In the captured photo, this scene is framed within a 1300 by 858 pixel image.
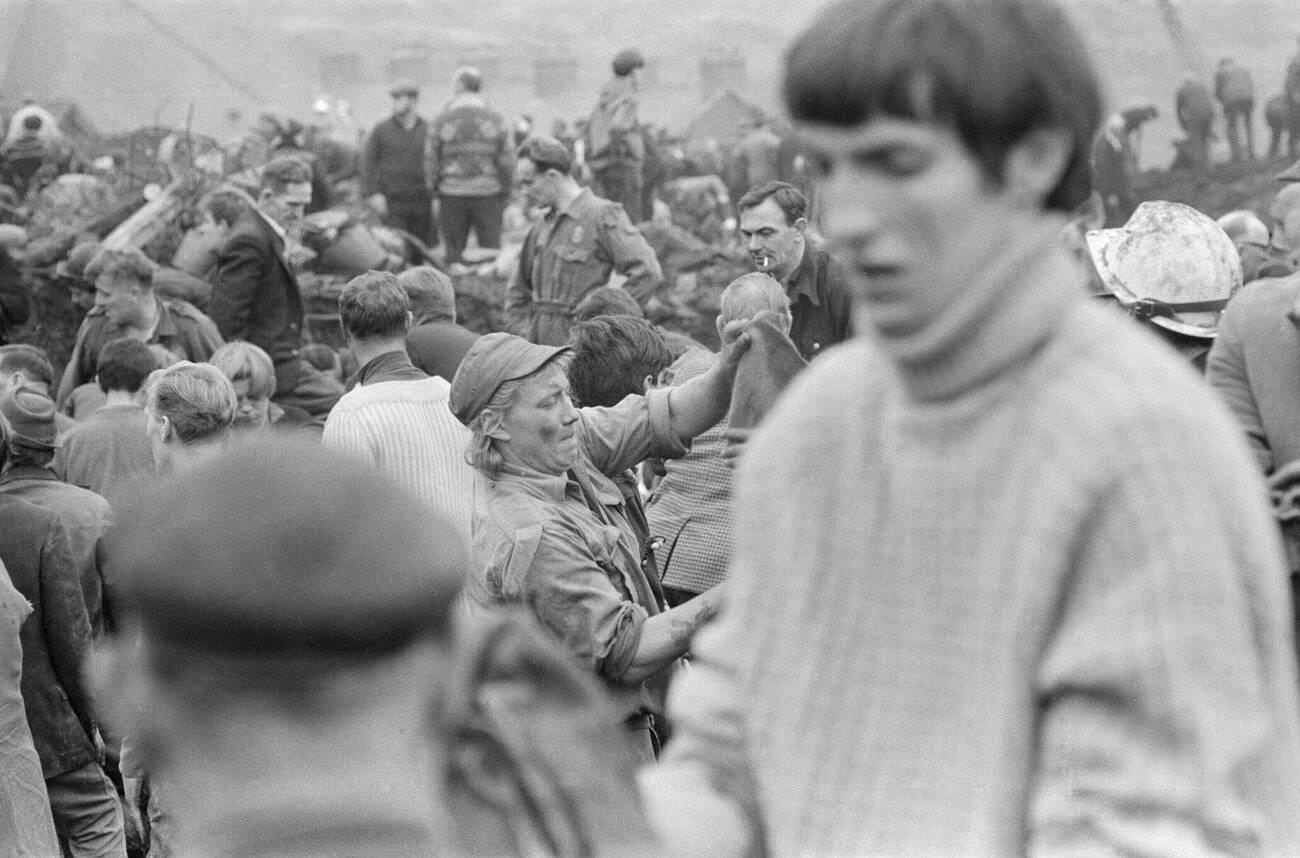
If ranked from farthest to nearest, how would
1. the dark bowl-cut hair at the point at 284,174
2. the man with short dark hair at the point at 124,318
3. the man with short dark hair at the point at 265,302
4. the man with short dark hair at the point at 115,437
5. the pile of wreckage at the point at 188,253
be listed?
the pile of wreckage at the point at 188,253
the dark bowl-cut hair at the point at 284,174
the man with short dark hair at the point at 265,302
the man with short dark hair at the point at 124,318
the man with short dark hair at the point at 115,437

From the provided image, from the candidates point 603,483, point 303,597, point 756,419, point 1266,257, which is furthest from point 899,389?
point 1266,257

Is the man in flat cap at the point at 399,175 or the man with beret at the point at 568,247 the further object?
the man in flat cap at the point at 399,175

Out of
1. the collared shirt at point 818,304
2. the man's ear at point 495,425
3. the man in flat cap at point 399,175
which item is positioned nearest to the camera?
the man's ear at point 495,425

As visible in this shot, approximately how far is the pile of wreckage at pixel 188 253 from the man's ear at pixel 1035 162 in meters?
9.68

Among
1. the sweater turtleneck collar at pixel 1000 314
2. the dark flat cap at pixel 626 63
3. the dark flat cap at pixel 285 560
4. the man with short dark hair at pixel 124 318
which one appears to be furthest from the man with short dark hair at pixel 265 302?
the dark flat cap at pixel 285 560

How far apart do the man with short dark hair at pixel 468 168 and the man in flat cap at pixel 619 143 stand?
27.5 inches

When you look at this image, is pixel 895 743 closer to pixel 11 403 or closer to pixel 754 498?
pixel 754 498

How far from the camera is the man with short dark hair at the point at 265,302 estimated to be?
417 inches

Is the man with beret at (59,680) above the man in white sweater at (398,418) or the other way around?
the other way around

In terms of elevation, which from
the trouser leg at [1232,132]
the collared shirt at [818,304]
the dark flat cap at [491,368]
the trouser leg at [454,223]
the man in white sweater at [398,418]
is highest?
the dark flat cap at [491,368]

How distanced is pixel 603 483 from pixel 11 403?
6.87 ft

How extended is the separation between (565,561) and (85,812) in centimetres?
226

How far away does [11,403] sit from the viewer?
675cm

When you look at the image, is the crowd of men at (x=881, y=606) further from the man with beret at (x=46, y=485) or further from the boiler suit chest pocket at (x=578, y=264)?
the boiler suit chest pocket at (x=578, y=264)
